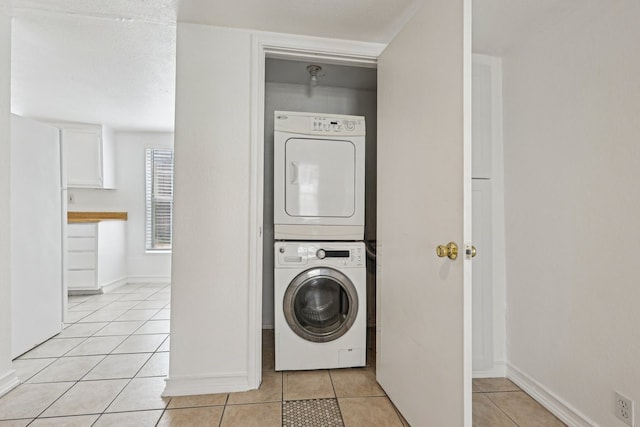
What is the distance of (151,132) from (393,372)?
4538 millimetres

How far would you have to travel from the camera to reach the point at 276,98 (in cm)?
287

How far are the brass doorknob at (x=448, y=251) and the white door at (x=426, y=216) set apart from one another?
2 centimetres

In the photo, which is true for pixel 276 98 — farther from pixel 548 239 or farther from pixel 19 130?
pixel 548 239

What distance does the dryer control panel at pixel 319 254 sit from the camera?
6.84 ft

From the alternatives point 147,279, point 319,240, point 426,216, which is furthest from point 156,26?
point 147,279

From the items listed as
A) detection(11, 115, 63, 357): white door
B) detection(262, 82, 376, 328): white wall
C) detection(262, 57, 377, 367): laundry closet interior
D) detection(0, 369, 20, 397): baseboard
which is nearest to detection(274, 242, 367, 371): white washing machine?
detection(262, 57, 377, 367): laundry closet interior

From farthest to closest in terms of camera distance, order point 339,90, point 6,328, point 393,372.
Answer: point 339,90
point 6,328
point 393,372

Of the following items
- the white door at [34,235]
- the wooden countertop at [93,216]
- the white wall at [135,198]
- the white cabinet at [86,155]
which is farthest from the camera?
the white wall at [135,198]

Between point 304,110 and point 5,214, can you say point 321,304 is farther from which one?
point 5,214

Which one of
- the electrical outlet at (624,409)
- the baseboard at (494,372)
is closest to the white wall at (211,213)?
the baseboard at (494,372)

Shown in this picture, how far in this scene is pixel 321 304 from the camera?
86.2 inches

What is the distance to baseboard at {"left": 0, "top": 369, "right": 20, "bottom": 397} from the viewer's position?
179 centimetres

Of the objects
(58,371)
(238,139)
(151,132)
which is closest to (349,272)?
(238,139)

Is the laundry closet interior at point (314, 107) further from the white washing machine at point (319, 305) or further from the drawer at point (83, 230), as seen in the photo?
the drawer at point (83, 230)
